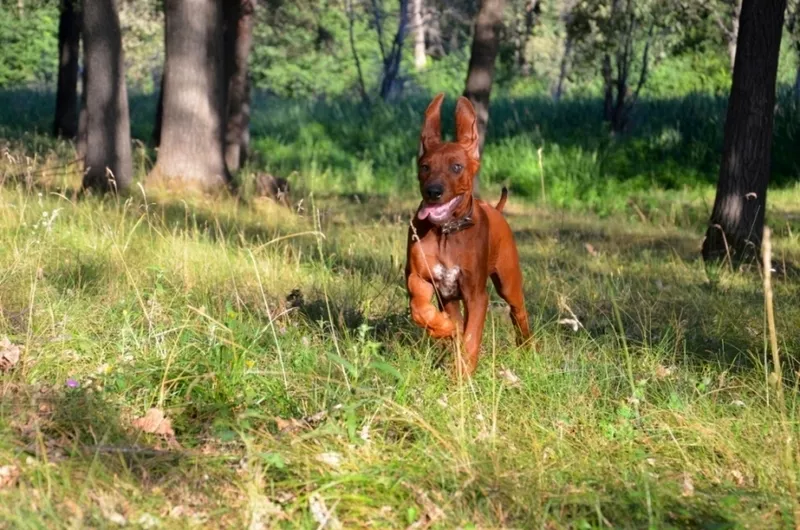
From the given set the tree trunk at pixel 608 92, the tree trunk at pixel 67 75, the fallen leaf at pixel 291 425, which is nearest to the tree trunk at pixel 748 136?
the fallen leaf at pixel 291 425

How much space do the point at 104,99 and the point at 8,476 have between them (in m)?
8.91

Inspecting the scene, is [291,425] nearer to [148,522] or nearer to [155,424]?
[155,424]

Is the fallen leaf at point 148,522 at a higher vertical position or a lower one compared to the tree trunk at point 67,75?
lower

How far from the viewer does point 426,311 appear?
4.75 meters

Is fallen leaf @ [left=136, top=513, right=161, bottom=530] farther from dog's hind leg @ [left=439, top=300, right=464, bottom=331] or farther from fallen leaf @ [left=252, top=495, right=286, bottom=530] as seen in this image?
dog's hind leg @ [left=439, top=300, right=464, bottom=331]

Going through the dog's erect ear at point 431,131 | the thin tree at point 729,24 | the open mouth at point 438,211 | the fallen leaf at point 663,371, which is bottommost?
the fallen leaf at point 663,371

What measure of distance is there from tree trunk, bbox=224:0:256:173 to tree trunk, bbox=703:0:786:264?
8021 mm

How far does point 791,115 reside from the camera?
1716cm

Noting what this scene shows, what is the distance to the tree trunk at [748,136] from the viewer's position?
9.63 meters

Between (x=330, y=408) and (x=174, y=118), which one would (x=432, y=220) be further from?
(x=174, y=118)

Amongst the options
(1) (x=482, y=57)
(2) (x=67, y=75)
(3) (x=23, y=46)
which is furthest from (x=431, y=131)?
(3) (x=23, y=46)

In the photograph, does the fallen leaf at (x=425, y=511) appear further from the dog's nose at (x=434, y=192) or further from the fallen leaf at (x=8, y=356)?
the fallen leaf at (x=8, y=356)

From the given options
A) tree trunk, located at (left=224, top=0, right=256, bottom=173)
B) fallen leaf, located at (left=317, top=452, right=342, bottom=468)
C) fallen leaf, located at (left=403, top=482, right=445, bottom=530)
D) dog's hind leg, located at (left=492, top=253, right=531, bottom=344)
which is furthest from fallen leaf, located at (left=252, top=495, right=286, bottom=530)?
tree trunk, located at (left=224, top=0, right=256, bottom=173)

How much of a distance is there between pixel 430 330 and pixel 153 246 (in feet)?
11.5
